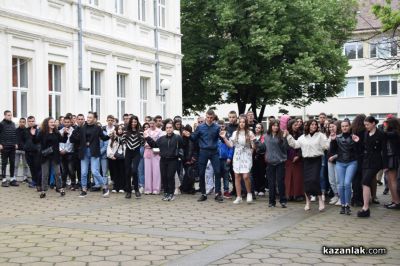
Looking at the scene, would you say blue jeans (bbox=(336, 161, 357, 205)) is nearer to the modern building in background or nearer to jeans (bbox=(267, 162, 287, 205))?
jeans (bbox=(267, 162, 287, 205))

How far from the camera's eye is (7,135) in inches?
640

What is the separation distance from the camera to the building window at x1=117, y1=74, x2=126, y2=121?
82.5 ft

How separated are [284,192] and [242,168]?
1.05 metres

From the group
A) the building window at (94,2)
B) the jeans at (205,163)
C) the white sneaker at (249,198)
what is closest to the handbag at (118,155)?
the jeans at (205,163)

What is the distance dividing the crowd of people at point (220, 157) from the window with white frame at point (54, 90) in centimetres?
452

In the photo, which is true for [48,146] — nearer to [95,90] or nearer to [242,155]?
[242,155]

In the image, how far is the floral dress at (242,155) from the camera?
12853 mm

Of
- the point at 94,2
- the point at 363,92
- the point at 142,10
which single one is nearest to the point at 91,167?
the point at 94,2

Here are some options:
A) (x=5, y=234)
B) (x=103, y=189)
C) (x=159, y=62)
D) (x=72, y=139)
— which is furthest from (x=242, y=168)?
(x=159, y=62)

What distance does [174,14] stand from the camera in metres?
29.1

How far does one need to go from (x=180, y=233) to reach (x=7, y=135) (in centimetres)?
893

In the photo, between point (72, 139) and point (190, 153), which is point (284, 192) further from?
point (72, 139)

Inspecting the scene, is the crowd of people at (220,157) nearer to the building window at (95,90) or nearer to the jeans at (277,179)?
the jeans at (277,179)
